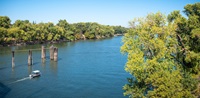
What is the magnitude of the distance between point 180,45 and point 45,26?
10914 centimetres

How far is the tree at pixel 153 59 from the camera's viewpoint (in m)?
21.7

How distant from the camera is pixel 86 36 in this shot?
163250mm

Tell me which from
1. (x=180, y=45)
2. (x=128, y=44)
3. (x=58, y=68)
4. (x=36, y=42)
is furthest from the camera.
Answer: (x=36, y=42)

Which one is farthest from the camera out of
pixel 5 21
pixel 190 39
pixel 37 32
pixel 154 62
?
pixel 37 32

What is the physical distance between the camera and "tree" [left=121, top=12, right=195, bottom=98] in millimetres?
21652

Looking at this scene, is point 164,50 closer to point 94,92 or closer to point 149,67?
point 149,67

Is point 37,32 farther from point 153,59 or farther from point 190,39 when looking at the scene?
point 153,59

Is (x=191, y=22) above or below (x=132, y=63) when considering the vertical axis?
above

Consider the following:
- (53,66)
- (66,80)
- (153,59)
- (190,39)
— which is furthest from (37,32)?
(153,59)

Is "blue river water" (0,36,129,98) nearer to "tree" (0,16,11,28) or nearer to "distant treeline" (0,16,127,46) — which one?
"distant treeline" (0,16,127,46)

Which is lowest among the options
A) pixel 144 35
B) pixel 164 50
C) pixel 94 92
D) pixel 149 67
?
pixel 94 92

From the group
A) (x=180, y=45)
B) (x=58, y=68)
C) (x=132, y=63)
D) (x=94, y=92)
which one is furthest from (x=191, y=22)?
(x=58, y=68)

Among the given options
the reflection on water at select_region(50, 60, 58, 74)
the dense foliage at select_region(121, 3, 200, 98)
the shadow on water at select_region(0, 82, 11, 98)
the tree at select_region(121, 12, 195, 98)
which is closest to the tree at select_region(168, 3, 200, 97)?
the dense foliage at select_region(121, 3, 200, 98)

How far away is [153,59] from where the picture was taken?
22.2 m
